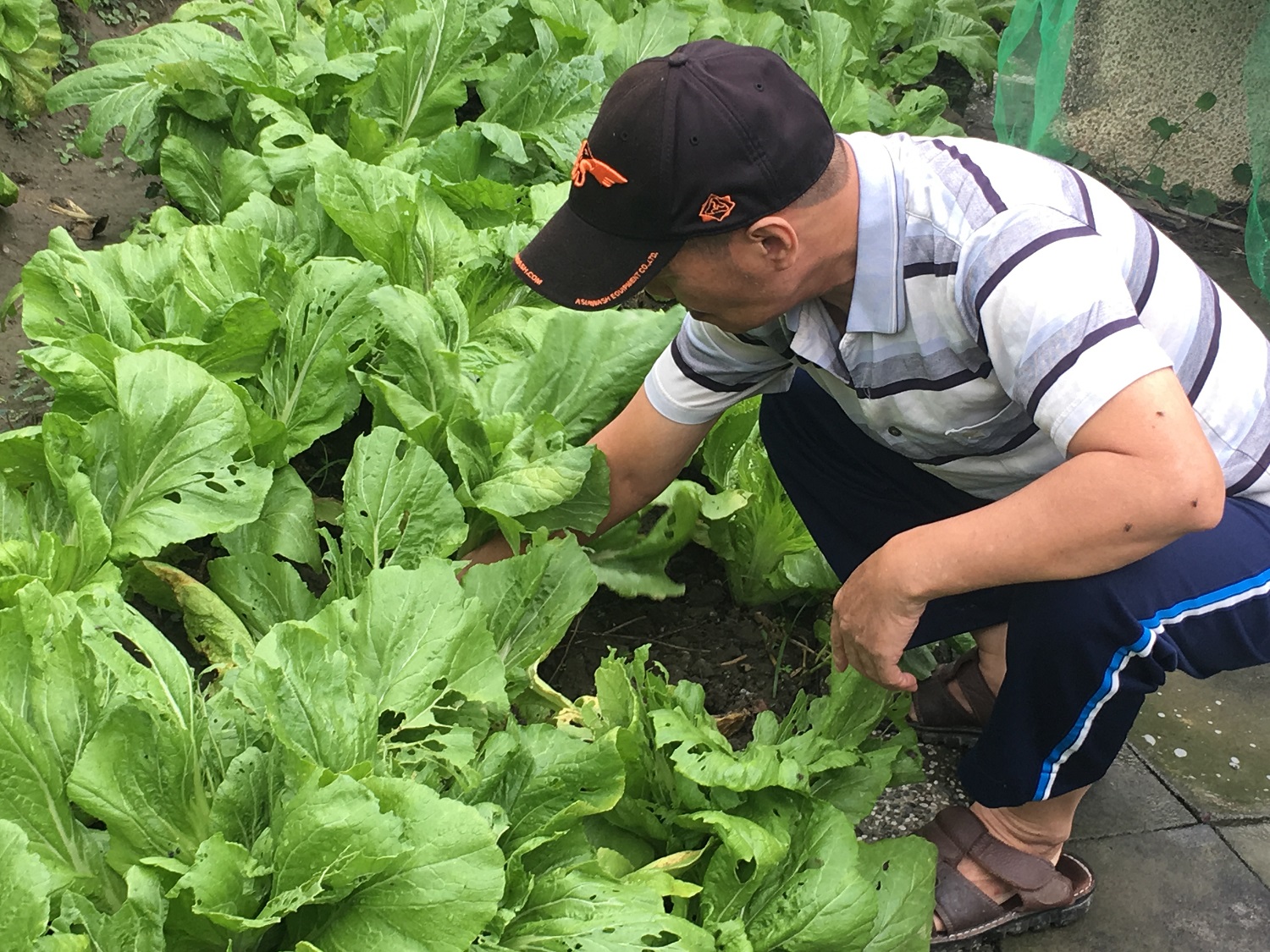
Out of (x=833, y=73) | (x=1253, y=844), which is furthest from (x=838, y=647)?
(x=833, y=73)

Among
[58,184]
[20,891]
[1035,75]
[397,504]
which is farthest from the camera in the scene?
[1035,75]

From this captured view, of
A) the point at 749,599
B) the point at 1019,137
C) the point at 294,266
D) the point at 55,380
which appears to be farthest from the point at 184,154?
the point at 1019,137

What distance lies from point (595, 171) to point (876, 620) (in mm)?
855

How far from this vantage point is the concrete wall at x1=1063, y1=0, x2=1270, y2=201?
5.09m

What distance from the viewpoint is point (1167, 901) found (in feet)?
7.81

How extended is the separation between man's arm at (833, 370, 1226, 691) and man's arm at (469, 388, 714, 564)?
55 centimetres

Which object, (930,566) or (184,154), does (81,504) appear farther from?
(184,154)

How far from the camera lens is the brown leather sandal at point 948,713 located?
2.68 metres

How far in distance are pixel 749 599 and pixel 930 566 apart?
111 cm

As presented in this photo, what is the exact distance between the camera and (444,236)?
3174 mm

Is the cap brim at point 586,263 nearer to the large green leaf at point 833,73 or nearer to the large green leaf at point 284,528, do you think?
the large green leaf at point 284,528

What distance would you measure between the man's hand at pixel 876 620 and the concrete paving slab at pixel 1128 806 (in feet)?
2.56

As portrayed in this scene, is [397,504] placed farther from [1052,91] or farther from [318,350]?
[1052,91]

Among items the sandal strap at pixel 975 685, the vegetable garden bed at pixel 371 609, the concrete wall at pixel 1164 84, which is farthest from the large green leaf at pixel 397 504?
the concrete wall at pixel 1164 84
